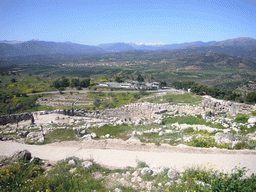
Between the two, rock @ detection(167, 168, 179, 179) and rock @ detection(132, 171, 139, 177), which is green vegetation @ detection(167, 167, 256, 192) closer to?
rock @ detection(167, 168, 179, 179)

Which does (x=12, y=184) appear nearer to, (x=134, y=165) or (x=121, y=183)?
(x=121, y=183)

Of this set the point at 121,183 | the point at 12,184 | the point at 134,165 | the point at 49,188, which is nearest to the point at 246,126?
the point at 134,165

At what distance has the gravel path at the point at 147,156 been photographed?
714 centimetres

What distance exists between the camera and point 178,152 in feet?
28.4

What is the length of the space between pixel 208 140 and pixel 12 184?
998cm

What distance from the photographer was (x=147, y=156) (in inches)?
340

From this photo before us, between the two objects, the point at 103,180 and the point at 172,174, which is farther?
the point at 103,180

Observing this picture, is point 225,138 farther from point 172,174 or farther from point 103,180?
point 103,180

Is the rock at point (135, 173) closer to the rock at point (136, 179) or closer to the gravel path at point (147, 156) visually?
the rock at point (136, 179)

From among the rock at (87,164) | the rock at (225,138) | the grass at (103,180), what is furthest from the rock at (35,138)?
the rock at (225,138)

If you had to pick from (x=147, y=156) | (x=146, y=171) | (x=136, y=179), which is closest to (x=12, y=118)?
(x=147, y=156)

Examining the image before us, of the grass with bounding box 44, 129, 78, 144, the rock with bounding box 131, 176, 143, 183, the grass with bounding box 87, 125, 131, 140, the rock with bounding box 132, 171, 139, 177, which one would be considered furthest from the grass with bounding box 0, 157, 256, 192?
the grass with bounding box 87, 125, 131, 140

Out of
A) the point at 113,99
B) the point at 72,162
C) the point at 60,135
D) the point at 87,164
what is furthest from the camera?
the point at 113,99

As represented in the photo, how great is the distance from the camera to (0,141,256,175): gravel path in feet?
23.4
